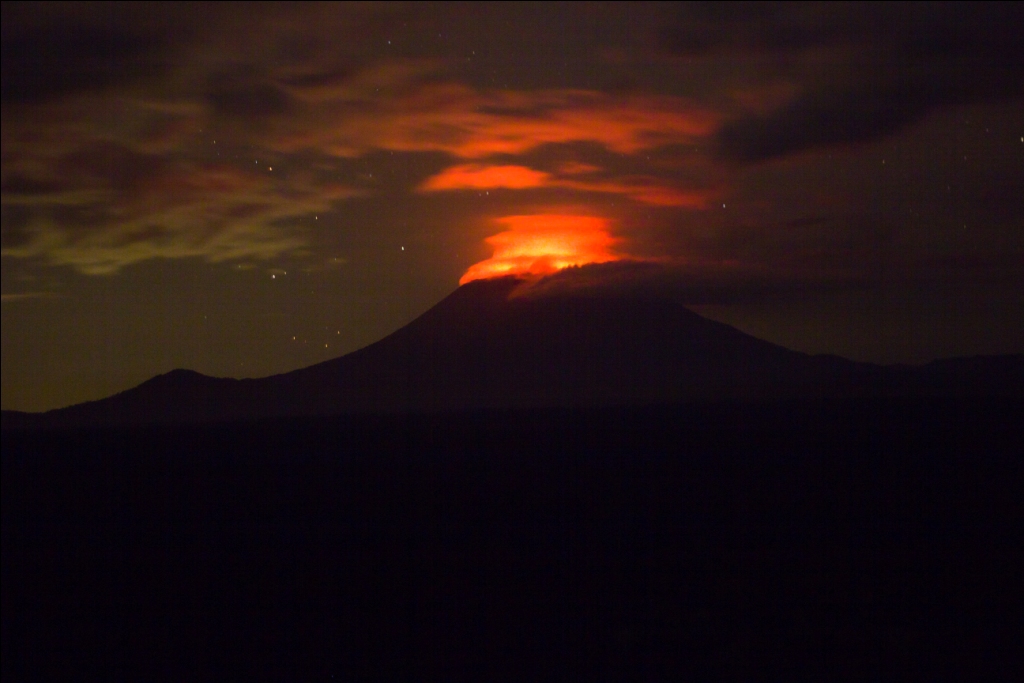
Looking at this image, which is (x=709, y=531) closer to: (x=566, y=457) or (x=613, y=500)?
(x=613, y=500)

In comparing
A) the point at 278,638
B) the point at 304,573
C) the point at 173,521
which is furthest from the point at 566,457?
the point at 278,638

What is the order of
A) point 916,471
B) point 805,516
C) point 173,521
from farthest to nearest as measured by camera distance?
point 916,471
point 173,521
point 805,516

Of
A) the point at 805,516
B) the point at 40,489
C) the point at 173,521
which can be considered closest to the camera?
the point at 805,516

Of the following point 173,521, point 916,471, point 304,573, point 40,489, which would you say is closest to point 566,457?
point 916,471

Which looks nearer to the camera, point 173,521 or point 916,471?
point 173,521

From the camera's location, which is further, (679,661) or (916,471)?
(916,471)

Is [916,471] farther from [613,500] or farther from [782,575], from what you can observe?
[782,575]
